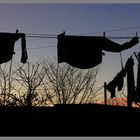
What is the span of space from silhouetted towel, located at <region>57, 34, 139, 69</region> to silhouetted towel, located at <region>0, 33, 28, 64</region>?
1.30 ft

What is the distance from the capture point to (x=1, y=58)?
4.22 meters

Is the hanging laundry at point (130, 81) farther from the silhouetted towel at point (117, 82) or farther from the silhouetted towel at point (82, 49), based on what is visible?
the silhouetted towel at point (82, 49)

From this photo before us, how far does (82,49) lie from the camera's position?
4324 mm

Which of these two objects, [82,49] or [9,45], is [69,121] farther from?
[9,45]

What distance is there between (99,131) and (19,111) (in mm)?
997

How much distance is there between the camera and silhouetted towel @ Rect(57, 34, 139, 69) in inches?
167

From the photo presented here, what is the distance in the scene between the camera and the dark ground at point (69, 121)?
14.4 feet

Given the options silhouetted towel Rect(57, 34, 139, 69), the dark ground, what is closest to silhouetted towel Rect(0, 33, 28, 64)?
silhouetted towel Rect(57, 34, 139, 69)

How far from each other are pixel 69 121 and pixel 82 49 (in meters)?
0.89

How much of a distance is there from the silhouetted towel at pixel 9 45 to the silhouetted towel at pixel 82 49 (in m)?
0.40

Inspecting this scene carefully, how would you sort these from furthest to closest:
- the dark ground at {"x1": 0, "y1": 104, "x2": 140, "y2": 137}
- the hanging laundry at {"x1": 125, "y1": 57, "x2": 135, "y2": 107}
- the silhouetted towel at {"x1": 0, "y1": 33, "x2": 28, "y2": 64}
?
the hanging laundry at {"x1": 125, "y1": 57, "x2": 135, "y2": 107} < the dark ground at {"x1": 0, "y1": 104, "x2": 140, "y2": 137} < the silhouetted towel at {"x1": 0, "y1": 33, "x2": 28, "y2": 64}

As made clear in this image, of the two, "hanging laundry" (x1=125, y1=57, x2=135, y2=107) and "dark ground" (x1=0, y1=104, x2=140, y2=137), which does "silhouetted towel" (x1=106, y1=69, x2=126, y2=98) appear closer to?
"hanging laundry" (x1=125, y1=57, x2=135, y2=107)

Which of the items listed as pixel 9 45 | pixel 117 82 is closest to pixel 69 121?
pixel 117 82

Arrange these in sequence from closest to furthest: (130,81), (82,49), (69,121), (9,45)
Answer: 1. (9,45)
2. (82,49)
3. (69,121)
4. (130,81)
